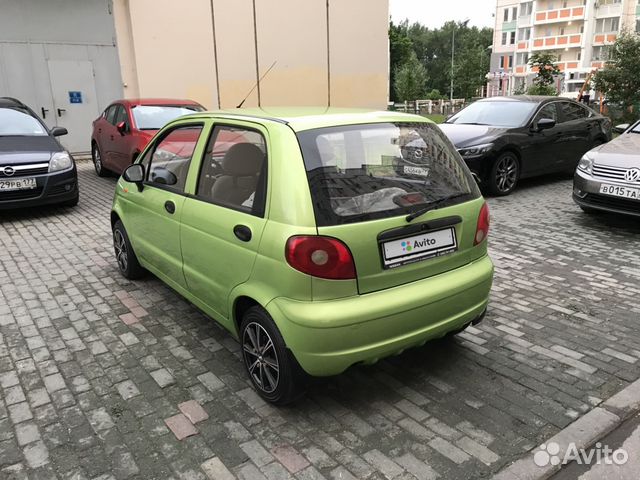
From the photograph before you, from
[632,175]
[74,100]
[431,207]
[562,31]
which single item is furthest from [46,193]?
[562,31]

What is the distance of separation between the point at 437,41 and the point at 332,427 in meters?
109

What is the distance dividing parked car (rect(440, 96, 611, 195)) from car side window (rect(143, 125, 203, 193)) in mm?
5357

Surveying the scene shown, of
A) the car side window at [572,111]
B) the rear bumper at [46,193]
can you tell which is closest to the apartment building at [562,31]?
the car side window at [572,111]

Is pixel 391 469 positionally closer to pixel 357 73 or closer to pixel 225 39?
pixel 225 39

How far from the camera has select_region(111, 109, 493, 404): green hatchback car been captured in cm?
266

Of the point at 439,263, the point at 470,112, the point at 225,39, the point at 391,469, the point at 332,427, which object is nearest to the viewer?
the point at 391,469

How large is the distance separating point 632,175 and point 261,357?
5.44m

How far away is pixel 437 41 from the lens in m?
101

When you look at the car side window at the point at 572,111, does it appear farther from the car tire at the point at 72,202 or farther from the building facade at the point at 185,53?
the building facade at the point at 185,53

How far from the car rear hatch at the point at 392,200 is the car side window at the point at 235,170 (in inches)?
13.0

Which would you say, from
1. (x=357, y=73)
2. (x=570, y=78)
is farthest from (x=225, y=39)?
(x=570, y=78)

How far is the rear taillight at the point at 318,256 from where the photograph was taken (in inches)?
103

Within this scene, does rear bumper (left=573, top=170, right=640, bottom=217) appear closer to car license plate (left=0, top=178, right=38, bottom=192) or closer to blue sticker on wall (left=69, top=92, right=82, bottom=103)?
car license plate (left=0, top=178, right=38, bottom=192)

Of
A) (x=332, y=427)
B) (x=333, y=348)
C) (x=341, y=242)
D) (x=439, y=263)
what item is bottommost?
(x=332, y=427)
